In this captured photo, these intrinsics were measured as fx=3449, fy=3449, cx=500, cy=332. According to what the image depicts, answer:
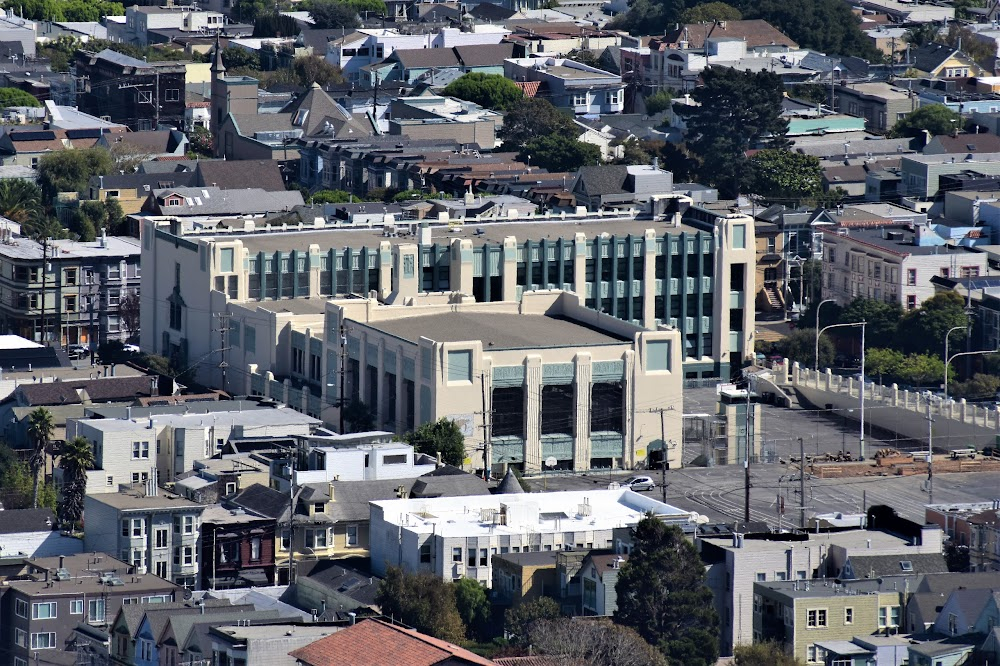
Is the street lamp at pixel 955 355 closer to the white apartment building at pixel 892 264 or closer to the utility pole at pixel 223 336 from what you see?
the white apartment building at pixel 892 264

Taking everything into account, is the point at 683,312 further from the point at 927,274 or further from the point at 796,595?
the point at 796,595

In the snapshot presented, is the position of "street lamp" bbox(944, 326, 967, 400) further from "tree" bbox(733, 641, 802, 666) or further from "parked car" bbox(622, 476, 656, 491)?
"tree" bbox(733, 641, 802, 666)

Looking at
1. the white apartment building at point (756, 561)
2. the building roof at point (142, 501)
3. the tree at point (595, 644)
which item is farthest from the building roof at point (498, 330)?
the tree at point (595, 644)

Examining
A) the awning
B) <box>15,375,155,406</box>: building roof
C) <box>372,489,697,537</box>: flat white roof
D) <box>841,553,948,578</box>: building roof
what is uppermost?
<box>841,553,948,578</box>: building roof

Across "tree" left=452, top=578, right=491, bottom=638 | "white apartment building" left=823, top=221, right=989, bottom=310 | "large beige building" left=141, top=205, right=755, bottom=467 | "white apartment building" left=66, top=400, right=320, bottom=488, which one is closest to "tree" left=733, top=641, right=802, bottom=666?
"tree" left=452, top=578, right=491, bottom=638

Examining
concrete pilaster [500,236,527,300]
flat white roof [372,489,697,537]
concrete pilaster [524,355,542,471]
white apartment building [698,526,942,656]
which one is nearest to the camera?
white apartment building [698,526,942,656]

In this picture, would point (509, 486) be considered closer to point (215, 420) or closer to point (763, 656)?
point (215, 420)

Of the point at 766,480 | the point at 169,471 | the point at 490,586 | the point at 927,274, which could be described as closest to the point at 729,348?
the point at 927,274
